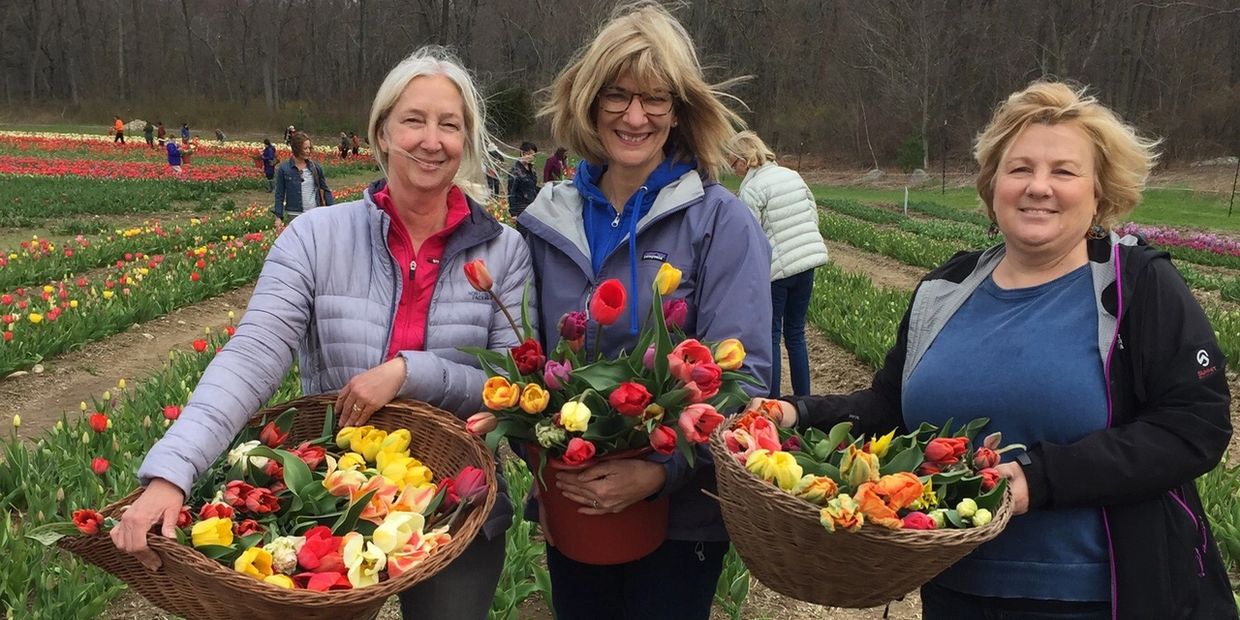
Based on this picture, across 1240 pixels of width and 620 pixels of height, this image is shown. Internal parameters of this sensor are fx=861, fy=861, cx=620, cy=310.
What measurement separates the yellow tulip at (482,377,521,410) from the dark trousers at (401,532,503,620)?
1.76 feet

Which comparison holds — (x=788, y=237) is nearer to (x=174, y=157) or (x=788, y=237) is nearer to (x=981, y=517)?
(x=981, y=517)

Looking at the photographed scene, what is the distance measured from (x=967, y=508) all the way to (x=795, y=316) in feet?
13.3

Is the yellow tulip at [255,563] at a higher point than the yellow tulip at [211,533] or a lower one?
lower

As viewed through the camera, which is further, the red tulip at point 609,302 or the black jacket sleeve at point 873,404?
the black jacket sleeve at point 873,404

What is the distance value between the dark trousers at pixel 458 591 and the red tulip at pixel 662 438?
0.62 metres

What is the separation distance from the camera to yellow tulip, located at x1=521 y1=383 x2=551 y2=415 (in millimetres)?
1541

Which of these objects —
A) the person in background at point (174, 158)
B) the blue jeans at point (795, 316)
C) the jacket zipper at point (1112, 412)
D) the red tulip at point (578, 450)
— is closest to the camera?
the red tulip at point (578, 450)

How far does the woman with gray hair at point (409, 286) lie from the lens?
73.0 inches

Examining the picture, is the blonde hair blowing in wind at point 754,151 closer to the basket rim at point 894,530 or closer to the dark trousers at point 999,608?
the dark trousers at point 999,608

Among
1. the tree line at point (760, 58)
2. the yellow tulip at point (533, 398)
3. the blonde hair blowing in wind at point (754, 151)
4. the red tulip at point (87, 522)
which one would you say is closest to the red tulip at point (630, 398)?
the yellow tulip at point (533, 398)

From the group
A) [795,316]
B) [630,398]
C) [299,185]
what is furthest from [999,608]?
[299,185]

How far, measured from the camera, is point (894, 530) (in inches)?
54.6

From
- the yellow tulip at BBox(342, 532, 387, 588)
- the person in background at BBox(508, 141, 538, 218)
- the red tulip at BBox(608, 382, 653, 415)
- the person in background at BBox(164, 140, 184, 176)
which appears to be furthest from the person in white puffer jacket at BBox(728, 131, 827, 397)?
the person in background at BBox(164, 140, 184, 176)

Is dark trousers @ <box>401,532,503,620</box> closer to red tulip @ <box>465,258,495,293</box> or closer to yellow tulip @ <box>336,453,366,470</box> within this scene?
yellow tulip @ <box>336,453,366,470</box>
